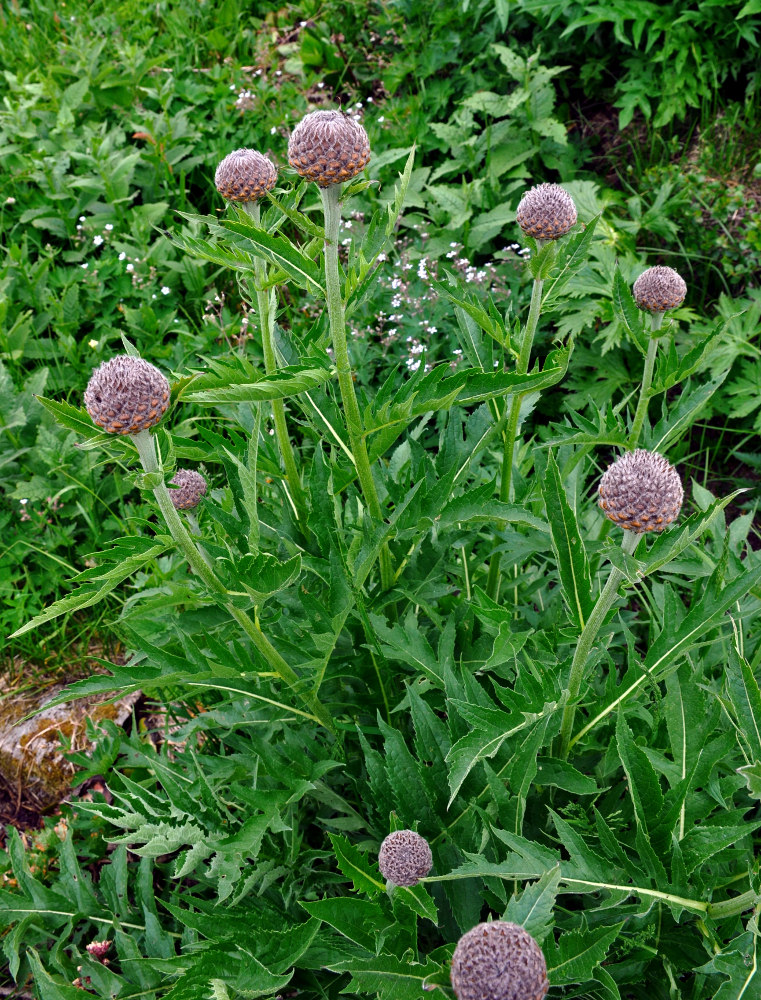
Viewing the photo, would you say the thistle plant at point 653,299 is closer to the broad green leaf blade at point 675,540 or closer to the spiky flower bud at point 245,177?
the broad green leaf blade at point 675,540

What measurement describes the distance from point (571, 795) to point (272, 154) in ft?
13.0

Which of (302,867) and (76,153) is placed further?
(76,153)

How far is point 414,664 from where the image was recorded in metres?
2.12

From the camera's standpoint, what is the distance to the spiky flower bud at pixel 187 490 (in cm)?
226

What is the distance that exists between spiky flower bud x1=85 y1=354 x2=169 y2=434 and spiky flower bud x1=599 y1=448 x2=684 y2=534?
0.88m

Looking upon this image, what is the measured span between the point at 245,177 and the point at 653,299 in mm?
1127

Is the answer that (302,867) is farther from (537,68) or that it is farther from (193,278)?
(537,68)

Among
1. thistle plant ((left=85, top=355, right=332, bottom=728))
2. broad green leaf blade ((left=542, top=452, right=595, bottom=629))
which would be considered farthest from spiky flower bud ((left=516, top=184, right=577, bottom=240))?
thistle plant ((left=85, top=355, right=332, bottom=728))

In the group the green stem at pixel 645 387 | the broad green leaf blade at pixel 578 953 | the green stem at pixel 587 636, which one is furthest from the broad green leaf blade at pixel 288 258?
the broad green leaf blade at pixel 578 953

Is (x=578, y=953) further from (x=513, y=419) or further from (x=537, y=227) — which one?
(x=537, y=227)

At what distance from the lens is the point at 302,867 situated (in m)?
2.11

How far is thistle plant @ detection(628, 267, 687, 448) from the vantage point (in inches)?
86.7

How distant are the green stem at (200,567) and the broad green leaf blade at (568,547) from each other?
0.69 m

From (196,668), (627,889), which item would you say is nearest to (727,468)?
(627,889)
